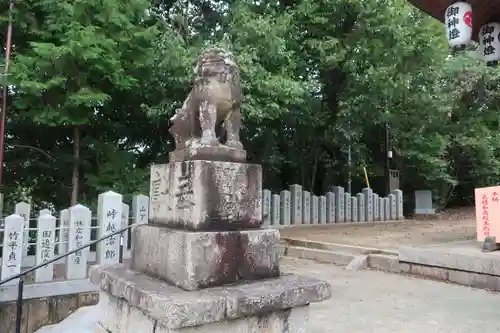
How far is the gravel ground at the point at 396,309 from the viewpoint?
466 centimetres

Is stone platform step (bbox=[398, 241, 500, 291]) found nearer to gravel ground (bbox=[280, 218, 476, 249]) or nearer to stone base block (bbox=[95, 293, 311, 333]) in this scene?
gravel ground (bbox=[280, 218, 476, 249])

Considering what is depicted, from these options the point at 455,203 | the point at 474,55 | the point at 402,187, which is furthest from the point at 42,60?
the point at 455,203

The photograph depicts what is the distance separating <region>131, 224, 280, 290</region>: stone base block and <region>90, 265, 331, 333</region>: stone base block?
0.31 feet

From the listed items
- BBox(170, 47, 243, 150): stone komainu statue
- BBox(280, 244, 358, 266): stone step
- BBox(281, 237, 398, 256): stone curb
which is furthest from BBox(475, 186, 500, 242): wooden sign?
→ BBox(170, 47, 243, 150): stone komainu statue

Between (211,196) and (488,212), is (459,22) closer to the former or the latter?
(488,212)

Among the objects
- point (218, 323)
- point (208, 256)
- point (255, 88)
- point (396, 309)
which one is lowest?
point (396, 309)

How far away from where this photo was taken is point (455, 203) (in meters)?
23.3

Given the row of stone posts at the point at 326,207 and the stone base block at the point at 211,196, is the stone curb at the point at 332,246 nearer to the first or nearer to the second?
the row of stone posts at the point at 326,207

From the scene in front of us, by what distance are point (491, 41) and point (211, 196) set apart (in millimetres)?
7149

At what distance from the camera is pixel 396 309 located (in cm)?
539

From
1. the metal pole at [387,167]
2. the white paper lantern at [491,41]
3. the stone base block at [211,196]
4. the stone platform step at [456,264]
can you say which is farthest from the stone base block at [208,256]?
the metal pole at [387,167]

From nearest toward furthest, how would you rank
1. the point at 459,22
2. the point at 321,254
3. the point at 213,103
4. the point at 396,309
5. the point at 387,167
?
the point at 213,103, the point at 396,309, the point at 459,22, the point at 321,254, the point at 387,167

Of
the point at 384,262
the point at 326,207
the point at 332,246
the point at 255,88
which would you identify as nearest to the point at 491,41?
the point at 384,262

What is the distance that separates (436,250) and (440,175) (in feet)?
39.2
